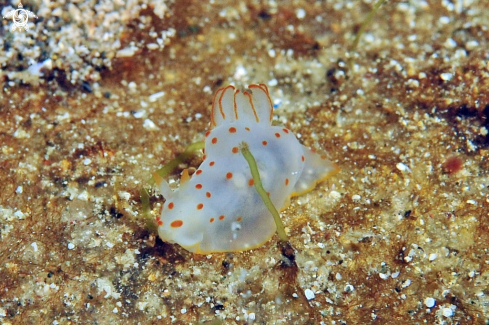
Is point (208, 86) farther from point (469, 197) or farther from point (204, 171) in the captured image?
point (469, 197)

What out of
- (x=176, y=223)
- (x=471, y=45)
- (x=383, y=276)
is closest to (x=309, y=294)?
(x=383, y=276)

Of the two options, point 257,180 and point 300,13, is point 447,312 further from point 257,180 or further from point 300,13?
point 300,13

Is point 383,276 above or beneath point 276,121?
beneath

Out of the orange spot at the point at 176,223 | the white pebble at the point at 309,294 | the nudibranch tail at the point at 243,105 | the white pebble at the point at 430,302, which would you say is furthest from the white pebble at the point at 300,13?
the white pebble at the point at 430,302

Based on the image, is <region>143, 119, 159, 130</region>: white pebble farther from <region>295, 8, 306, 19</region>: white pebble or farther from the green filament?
<region>295, 8, 306, 19</region>: white pebble

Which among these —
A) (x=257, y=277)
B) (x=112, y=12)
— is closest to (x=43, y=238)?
(x=257, y=277)

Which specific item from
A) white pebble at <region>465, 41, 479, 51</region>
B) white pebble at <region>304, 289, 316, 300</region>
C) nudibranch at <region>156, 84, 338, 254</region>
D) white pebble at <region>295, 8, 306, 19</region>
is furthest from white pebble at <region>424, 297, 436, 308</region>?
white pebble at <region>295, 8, 306, 19</region>

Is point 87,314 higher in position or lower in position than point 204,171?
lower
